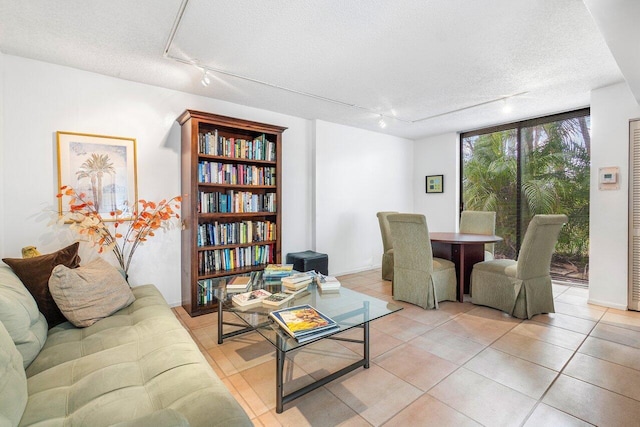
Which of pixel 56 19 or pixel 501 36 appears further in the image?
pixel 501 36

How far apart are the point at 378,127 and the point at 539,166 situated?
2456 mm

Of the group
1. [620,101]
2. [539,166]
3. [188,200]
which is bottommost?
[188,200]

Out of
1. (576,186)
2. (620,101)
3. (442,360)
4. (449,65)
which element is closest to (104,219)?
(442,360)

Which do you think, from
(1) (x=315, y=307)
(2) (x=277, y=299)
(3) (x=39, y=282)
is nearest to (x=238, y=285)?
(2) (x=277, y=299)

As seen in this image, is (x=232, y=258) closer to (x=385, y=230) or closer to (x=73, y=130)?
(x=73, y=130)

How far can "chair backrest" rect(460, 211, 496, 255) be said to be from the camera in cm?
421

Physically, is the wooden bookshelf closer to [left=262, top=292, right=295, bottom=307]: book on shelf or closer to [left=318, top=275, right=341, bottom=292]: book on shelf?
[left=262, top=292, right=295, bottom=307]: book on shelf

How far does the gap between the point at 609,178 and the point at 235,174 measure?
415cm

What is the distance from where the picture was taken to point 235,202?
3.39m

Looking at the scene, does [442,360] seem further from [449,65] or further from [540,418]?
[449,65]

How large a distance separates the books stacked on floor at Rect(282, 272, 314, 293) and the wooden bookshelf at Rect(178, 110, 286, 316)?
80 cm

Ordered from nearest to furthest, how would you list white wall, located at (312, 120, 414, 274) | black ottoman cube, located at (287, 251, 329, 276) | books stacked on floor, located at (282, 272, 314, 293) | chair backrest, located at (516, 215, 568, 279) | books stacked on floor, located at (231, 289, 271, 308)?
books stacked on floor, located at (231, 289, 271, 308), books stacked on floor, located at (282, 272, 314, 293), chair backrest, located at (516, 215, 568, 279), black ottoman cube, located at (287, 251, 329, 276), white wall, located at (312, 120, 414, 274)

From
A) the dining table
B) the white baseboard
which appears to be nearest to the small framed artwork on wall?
the dining table

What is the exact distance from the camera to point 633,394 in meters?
1.76
